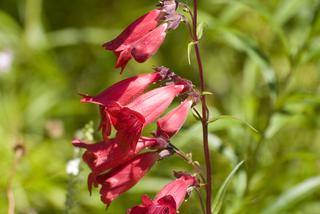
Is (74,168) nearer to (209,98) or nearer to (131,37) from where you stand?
(131,37)

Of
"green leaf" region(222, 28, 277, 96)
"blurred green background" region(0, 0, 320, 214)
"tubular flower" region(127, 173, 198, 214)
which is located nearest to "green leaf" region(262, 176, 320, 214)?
"blurred green background" region(0, 0, 320, 214)

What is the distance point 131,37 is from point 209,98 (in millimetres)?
2835

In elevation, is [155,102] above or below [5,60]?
above

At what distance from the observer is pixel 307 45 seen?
2.94 m

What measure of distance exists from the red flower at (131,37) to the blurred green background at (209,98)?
58cm

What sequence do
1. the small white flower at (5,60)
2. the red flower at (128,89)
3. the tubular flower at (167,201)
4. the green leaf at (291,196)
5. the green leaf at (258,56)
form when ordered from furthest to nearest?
the small white flower at (5,60)
the green leaf at (258,56)
the green leaf at (291,196)
the red flower at (128,89)
the tubular flower at (167,201)

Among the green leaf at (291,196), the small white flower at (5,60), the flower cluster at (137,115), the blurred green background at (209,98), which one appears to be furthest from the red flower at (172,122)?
the small white flower at (5,60)

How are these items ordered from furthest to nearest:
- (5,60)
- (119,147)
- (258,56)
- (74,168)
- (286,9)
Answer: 1. (5,60)
2. (286,9)
3. (258,56)
4. (74,168)
5. (119,147)

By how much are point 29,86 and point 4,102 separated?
17.7 inches

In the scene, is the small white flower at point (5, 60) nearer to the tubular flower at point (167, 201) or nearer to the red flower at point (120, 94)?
the red flower at point (120, 94)

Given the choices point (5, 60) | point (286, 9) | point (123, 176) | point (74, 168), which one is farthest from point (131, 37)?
point (5, 60)

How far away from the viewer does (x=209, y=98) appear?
4707 mm

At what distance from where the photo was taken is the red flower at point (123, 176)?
1.92m

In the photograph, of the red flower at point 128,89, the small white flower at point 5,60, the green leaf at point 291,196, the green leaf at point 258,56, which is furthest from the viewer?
the small white flower at point 5,60
